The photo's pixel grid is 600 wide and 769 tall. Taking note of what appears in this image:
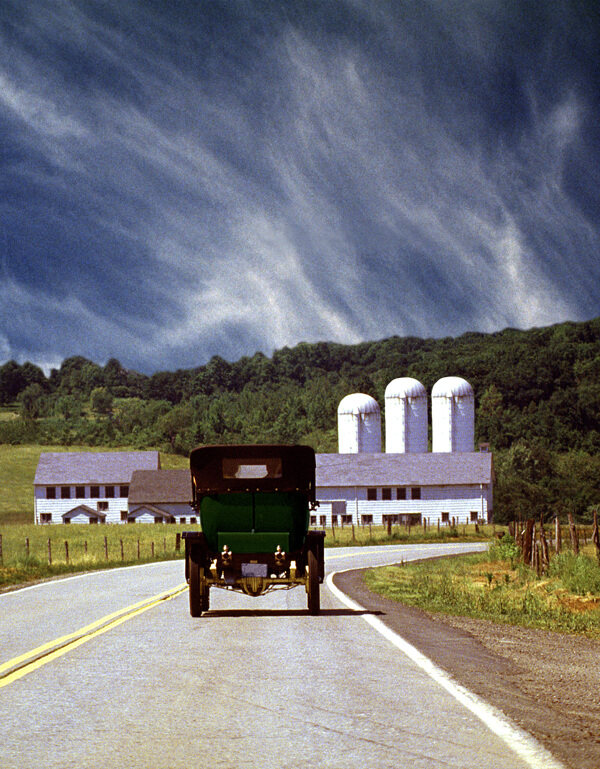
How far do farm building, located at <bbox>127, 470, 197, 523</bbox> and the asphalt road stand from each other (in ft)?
239

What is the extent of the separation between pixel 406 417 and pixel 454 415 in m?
4.35

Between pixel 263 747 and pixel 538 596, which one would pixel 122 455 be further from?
pixel 263 747

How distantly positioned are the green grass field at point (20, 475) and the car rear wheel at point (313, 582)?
7473 centimetres

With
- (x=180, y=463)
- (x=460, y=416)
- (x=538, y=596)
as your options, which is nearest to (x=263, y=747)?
(x=538, y=596)

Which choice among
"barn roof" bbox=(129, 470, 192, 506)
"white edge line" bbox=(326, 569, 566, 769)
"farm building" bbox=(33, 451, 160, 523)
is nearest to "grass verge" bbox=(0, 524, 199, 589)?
"barn roof" bbox=(129, 470, 192, 506)

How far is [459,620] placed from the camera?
15.2m

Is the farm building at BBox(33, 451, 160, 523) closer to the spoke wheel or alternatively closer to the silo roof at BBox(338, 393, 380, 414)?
the silo roof at BBox(338, 393, 380, 414)

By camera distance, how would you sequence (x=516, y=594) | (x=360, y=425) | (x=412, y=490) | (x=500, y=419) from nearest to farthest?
(x=516, y=594) < (x=412, y=490) < (x=360, y=425) < (x=500, y=419)

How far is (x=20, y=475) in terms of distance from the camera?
11325cm

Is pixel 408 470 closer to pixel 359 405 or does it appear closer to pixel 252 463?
pixel 359 405

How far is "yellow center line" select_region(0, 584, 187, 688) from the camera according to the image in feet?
29.6

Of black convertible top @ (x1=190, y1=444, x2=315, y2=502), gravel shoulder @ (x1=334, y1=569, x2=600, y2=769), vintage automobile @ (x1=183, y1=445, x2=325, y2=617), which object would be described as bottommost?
gravel shoulder @ (x1=334, y1=569, x2=600, y2=769)

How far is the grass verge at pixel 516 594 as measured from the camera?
15.4 metres

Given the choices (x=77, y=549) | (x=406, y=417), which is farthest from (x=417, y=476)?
(x=77, y=549)
